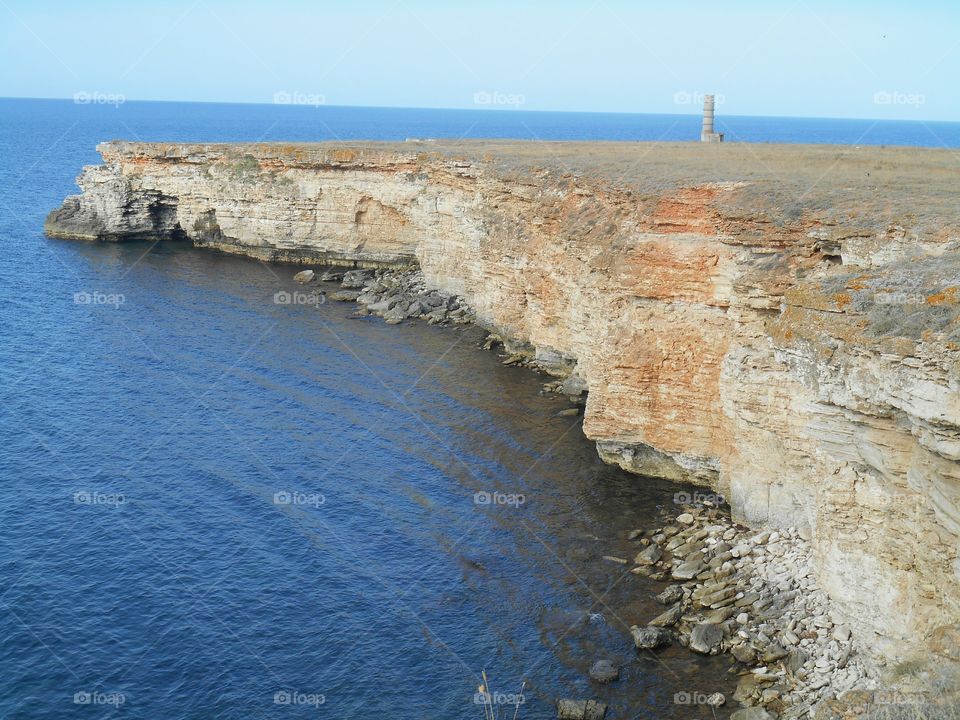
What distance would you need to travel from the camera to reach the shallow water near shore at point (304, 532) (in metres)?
24.5

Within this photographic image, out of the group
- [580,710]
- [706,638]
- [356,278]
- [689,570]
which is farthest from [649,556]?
[356,278]

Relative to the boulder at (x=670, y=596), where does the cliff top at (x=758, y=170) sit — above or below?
above

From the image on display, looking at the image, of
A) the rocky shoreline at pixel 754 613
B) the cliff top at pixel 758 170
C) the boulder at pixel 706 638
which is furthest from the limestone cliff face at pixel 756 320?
the boulder at pixel 706 638

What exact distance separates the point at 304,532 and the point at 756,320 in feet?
57.1

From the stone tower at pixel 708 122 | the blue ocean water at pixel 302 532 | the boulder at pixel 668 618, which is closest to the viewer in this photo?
the blue ocean water at pixel 302 532

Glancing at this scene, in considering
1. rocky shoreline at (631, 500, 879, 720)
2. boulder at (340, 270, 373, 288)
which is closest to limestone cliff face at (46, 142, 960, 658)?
rocky shoreline at (631, 500, 879, 720)

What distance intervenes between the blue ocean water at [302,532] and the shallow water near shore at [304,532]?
10cm

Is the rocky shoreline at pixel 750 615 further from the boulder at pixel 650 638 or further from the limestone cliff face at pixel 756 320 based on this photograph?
the limestone cliff face at pixel 756 320

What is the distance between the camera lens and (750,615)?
26.4 meters

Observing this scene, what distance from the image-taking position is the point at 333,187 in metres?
69.1

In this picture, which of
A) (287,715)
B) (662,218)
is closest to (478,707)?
(287,715)

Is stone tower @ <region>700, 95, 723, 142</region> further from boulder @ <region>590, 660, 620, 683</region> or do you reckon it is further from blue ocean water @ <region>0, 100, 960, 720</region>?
boulder @ <region>590, 660, 620, 683</region>

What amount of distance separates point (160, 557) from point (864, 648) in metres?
22.0

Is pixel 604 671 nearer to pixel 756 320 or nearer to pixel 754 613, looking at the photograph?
pixel 754 613
